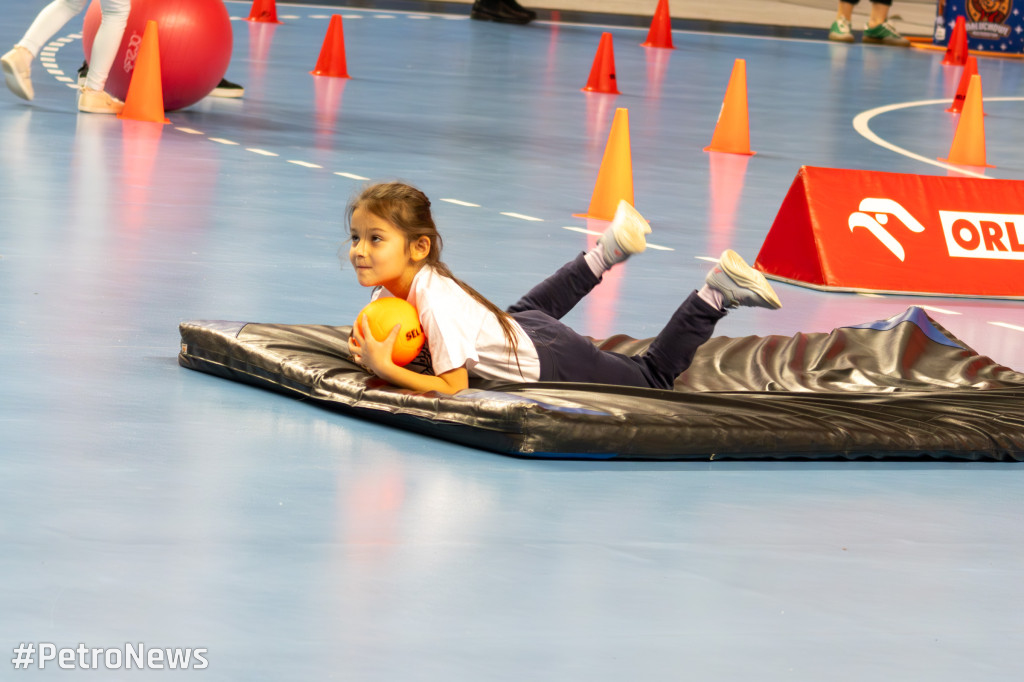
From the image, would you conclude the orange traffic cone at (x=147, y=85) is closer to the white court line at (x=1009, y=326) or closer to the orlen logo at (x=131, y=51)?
the orlen logo at (x=131, y=51)

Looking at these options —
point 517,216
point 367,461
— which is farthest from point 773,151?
point 367,461

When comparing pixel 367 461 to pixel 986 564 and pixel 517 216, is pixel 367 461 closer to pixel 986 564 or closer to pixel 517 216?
pixel 986 564

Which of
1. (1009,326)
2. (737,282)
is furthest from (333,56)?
(737,282)

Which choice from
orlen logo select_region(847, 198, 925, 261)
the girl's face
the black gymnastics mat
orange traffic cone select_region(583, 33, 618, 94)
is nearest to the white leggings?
orlen logo select_region(847, 198, 925, 261)

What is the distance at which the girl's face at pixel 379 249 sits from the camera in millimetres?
4945

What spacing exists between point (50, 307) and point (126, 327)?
369mm

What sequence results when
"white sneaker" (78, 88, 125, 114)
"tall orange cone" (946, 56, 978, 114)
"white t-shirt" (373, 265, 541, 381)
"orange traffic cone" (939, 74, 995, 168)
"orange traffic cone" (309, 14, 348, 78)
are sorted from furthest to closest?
"tall orange cone" (946, 56, 978, 114), "orange traffic cone" (309, 14, 348, 78), "orange traffic cone" (939, 74, 995, 168), "white sneaker" (78, 88, 125, 114), "white t-shirt" (373, 265, 541, 381)

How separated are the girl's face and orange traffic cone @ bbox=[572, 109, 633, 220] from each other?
15.3 feet

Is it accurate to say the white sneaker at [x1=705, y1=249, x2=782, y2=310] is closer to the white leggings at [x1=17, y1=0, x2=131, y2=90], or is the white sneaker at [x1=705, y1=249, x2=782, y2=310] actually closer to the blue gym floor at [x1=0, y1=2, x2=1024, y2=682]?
the blue gym floor at [x1=0, y1=2, x2=1024, y2=682]

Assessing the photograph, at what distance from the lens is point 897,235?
8.27 meters

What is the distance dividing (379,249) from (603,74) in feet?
40.0

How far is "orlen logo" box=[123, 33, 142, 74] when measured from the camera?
1192 cm

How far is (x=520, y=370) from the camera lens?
17.1 feet

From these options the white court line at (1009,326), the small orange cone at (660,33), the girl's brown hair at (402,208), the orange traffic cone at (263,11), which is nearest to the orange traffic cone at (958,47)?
the small orange cone at (660,33)
